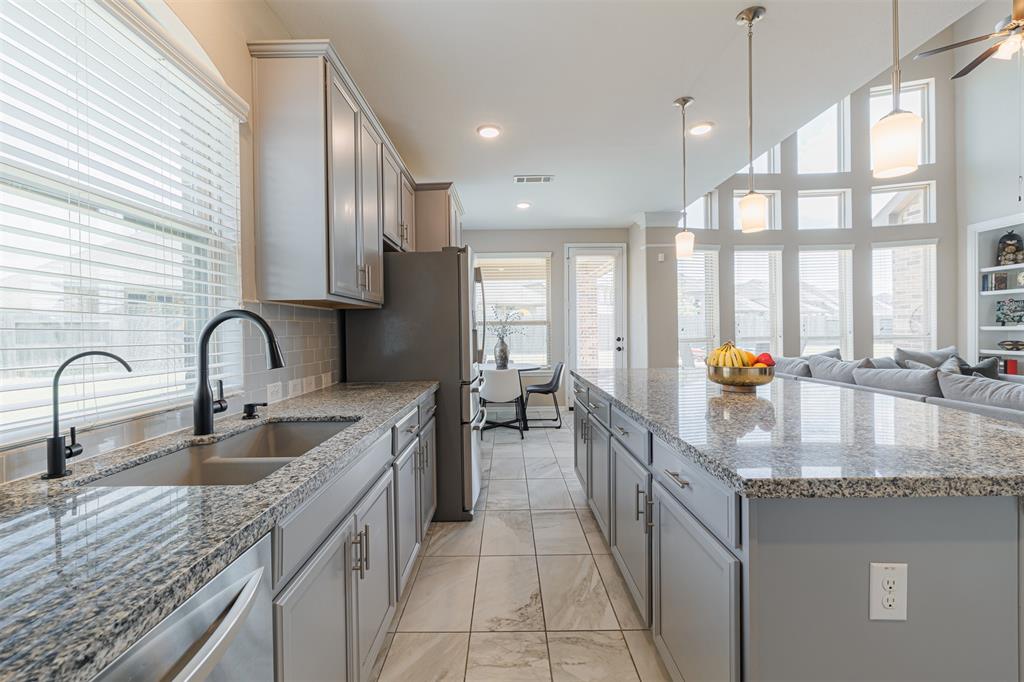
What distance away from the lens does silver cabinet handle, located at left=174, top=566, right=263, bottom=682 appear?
573 mm

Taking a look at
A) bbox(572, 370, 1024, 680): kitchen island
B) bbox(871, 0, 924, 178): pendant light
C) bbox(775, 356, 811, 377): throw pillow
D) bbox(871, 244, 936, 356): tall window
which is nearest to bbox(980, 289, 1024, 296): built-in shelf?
bbox(871, 244, 936, 356): tall window

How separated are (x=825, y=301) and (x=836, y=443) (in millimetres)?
6696

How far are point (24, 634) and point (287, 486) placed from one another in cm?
47

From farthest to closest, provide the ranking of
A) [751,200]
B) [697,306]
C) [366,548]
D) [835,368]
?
1. [697,306]
2. [835,368]
3. [751,200]
4. [366,548]

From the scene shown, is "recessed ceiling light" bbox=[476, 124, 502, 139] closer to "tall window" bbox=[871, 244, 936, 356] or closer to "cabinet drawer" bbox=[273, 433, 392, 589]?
"cabinet drawer" bbox=[273, 433, 392, 589]

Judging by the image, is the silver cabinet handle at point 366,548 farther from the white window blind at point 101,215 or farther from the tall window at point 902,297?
the tall window at point 902,297

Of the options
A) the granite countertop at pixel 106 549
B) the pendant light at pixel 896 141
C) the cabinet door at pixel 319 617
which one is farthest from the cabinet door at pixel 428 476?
the pendant light at pixel 896 141

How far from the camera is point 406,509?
6.59ft

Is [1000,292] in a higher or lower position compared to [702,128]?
lower

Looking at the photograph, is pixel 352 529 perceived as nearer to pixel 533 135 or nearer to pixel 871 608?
pixel 871 608

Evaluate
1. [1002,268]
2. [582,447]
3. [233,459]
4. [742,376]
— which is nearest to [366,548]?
[233,459]

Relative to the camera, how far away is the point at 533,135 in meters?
3.37

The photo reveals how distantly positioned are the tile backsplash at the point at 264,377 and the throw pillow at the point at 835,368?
398 centimetres

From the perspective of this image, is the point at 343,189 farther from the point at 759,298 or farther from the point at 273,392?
the point at 759,298
